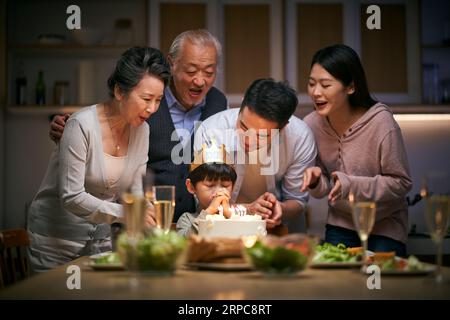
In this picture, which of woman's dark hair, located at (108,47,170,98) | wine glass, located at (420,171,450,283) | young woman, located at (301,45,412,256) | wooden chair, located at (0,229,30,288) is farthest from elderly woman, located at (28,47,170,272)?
wine glass, located at (420,171,450,283)

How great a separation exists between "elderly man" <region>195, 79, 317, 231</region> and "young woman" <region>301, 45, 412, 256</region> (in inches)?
4.2

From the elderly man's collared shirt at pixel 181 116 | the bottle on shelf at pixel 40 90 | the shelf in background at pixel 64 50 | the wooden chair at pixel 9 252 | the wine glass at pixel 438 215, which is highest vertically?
the shelf in background at pixel 64 50

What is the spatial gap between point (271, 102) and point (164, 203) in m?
0.90

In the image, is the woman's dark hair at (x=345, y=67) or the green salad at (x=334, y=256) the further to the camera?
the woman's dark hair at (x=345, y=67)

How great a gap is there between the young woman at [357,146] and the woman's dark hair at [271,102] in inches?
5.3

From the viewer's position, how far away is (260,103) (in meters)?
2.50

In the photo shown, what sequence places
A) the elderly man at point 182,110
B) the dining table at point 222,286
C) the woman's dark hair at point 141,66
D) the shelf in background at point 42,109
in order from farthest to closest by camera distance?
the shelf in background at point 42,109 → the elderly man at point 182,110 → the woman's dark hair at point 141,66 → the dining table at point 222,286

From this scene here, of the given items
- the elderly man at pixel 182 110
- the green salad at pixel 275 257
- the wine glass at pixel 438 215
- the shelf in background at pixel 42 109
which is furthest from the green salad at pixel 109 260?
the shelf in background at pixel 42 109

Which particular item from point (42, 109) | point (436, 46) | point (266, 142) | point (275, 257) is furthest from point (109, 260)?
point (436, 46)

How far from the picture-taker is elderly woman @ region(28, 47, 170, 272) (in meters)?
2.30

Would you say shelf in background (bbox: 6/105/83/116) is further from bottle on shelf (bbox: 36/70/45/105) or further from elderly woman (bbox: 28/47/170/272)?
elderly woman (bbox: 28/47/170/272)

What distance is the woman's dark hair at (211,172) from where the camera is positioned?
8.46 feet

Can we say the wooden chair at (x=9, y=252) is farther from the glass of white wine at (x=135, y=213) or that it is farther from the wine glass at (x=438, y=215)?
the wine glass at (x=438, y=215)
